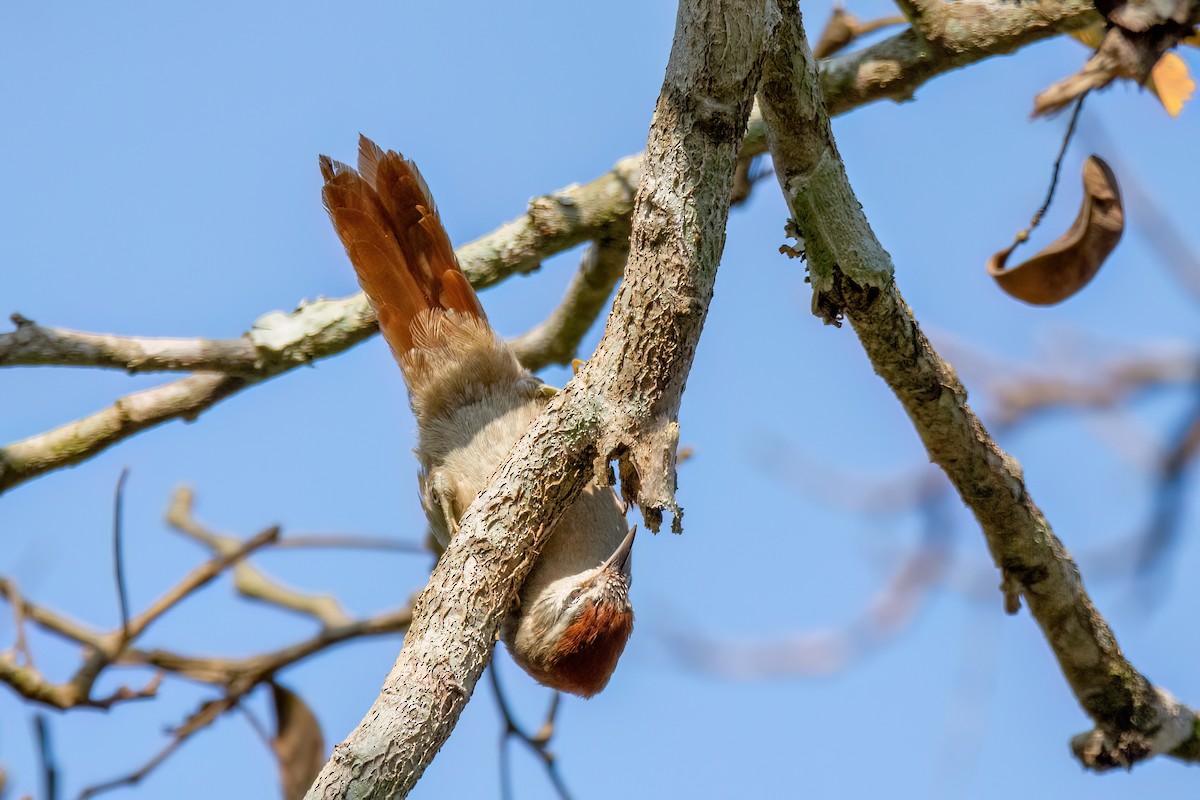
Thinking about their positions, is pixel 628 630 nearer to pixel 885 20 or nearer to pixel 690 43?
pixel 690 43

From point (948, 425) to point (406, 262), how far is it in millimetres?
1806

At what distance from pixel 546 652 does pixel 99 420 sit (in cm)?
162

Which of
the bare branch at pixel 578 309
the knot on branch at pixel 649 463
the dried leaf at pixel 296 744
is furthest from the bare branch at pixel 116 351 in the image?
the knot on branch at pixel 649 463

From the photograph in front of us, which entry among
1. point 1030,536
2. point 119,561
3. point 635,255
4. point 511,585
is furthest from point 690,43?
point 119,561

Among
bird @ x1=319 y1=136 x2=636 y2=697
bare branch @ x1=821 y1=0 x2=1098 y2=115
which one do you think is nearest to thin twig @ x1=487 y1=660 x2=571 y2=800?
bird @ x1=319 y1=136 x2=636 y2=697

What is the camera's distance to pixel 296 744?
13.8 ft

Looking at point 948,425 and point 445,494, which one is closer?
point 948,425

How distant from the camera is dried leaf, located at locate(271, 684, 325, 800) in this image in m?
Answer: 4.13

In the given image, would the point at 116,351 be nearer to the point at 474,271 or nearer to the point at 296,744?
the point at 474,271

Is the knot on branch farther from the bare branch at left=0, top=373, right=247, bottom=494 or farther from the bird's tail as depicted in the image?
the bare branch at left=0, top=373, right=247, bottom=494

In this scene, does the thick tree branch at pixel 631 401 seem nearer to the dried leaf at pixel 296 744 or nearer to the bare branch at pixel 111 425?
the bare branch at pixel 111 425

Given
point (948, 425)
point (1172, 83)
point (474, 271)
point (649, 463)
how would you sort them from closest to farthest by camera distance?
point (649, 463) < point (948, 425) < point (1172, 83) < point (474, 271)

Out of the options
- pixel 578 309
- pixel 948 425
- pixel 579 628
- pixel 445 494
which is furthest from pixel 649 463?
pixel 578 309

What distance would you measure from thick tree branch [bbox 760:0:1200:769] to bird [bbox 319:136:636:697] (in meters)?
1.09
